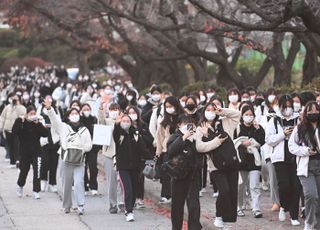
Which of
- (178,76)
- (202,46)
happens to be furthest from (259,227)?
(178,76)

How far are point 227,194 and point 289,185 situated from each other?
1.30 meters

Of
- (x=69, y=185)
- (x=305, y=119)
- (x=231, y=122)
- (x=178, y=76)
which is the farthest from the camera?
(x=178, y=76)

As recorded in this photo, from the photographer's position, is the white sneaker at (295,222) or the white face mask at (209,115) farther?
the white sneaker at (295,222)

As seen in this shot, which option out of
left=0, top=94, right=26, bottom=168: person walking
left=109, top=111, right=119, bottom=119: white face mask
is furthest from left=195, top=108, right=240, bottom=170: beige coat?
left=0, top=94, right=26, bottom=168: person walking

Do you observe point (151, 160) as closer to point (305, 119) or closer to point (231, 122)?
point (231, 122)

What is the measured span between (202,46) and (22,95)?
470 inches

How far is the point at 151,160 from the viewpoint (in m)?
13.9

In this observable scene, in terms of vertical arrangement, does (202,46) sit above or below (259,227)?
above

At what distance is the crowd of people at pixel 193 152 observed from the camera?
420 inches

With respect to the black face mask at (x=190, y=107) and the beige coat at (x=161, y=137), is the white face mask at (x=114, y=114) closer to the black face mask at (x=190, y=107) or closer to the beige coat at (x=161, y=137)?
the beige coat at (x=161, y=137)

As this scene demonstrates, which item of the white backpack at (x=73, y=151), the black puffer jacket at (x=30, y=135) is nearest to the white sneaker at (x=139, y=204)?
the white backpack at (x=73, y=151)

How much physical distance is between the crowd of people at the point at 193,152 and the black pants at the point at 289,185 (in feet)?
0.05

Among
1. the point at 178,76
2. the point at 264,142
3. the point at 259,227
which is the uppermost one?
the point at 178,76

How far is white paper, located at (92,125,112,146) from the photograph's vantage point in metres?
13.3
